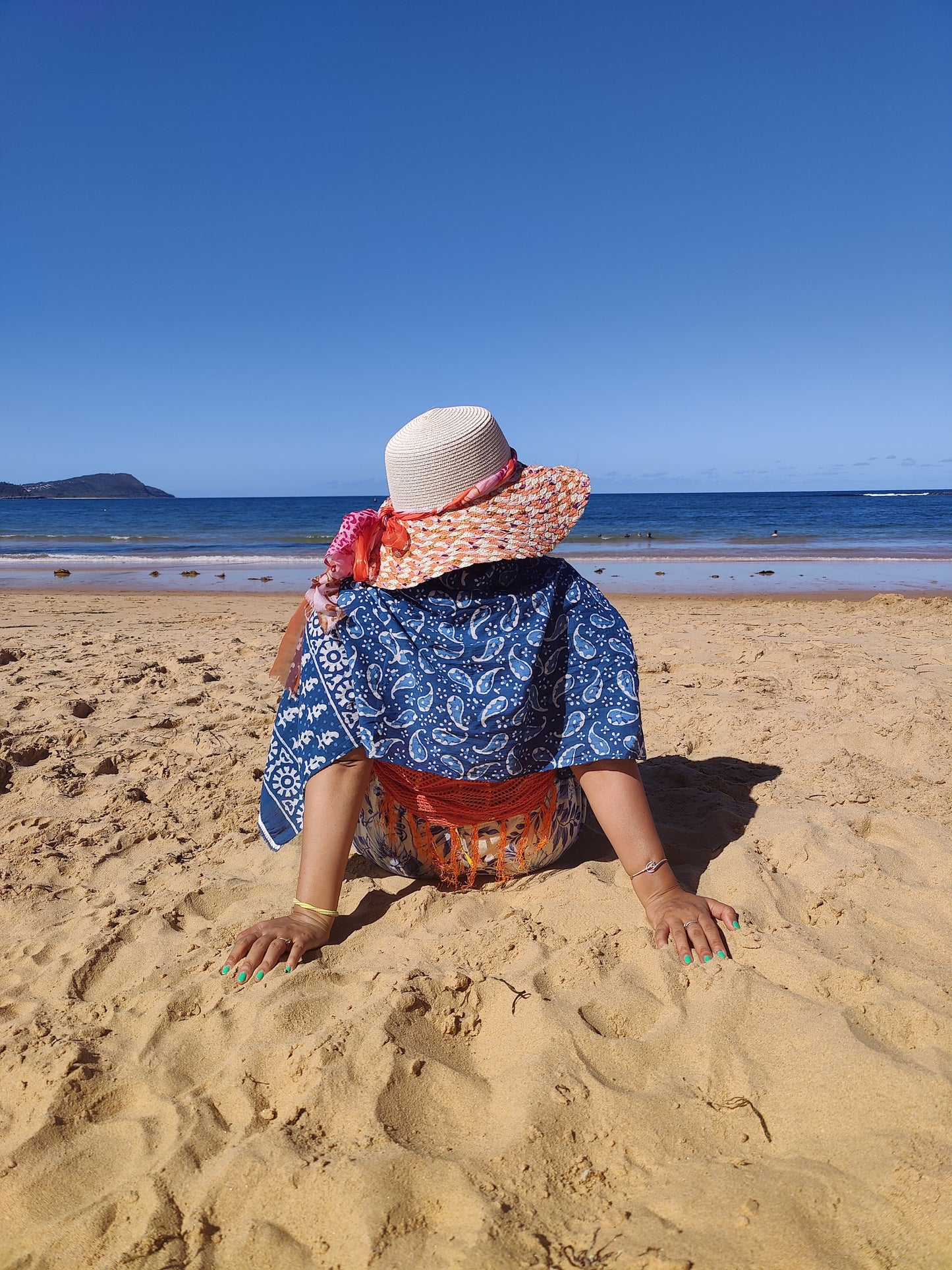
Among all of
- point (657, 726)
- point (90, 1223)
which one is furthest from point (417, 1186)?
point (657, 726)

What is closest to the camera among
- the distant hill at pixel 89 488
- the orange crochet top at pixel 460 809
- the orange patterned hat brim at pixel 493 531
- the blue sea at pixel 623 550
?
the orange patterned hat brim at pixel 493 531

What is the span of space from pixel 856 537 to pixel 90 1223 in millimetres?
23509

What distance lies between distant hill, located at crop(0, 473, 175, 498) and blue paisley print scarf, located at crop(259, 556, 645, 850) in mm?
89386

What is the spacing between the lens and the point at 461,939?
79.1 inches

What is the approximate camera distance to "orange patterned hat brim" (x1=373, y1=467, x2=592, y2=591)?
181 centimetres

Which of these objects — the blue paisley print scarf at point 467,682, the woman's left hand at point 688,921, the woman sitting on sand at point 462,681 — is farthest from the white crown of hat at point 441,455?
the woman's left hand at point 688,921

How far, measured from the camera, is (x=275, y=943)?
6.32ft

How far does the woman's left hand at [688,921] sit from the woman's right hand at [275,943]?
0.82 m

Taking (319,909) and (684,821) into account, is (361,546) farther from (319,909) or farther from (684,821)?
(684,821)

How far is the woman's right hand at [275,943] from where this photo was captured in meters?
1.90

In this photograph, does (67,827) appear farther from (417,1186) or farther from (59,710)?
(417,1186)

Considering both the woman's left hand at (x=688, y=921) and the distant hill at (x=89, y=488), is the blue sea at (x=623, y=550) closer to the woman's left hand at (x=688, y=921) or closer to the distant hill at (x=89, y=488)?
the woman's left hand at (x=688, y=921)

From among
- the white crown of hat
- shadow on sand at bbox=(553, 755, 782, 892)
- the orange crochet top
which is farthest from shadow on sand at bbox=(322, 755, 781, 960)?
the white crown of hat

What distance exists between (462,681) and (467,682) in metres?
0.01
